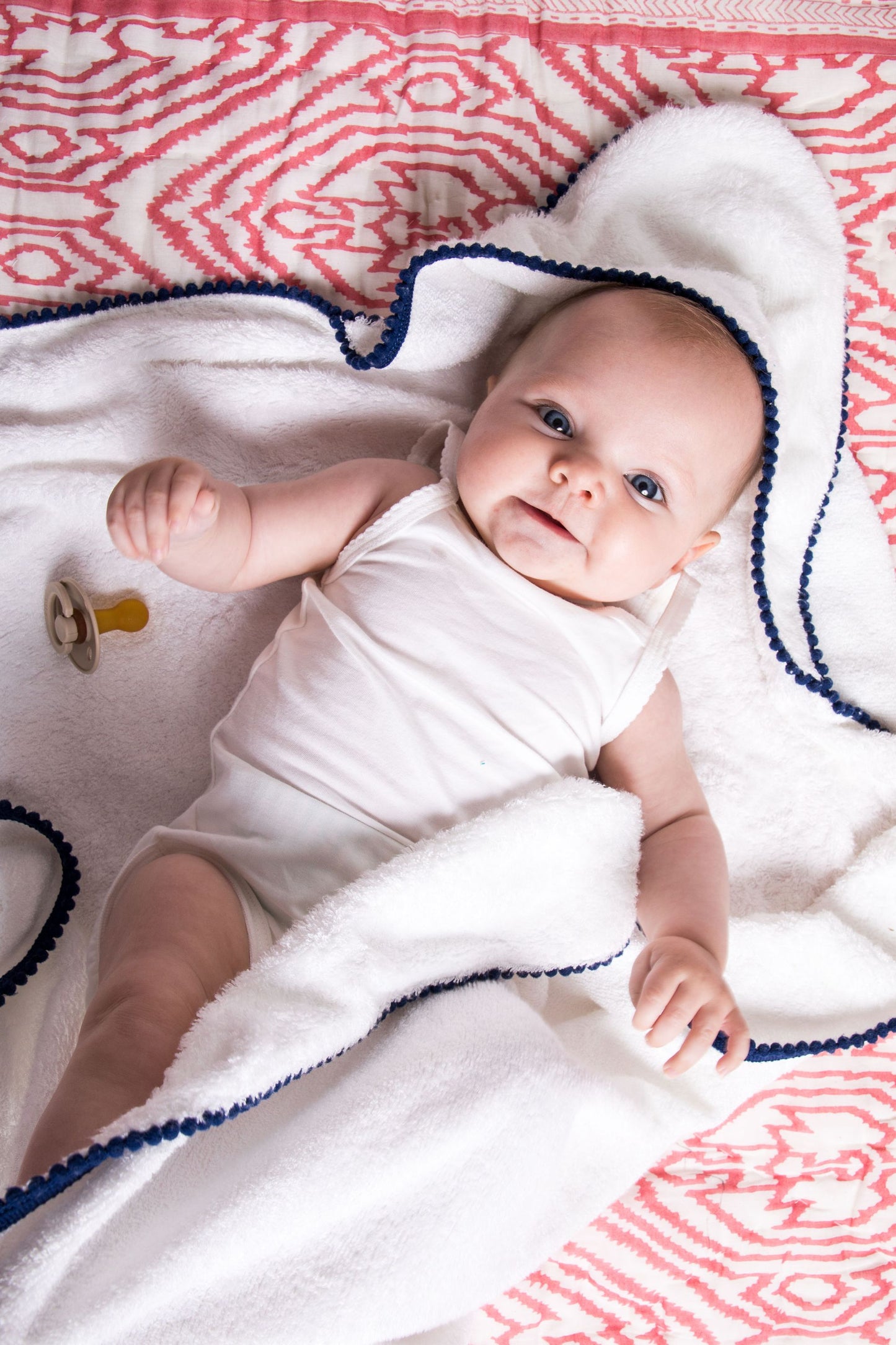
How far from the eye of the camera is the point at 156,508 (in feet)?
3.32

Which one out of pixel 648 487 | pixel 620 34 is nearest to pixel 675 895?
pixel 648 487

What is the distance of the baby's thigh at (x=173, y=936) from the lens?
1020mm

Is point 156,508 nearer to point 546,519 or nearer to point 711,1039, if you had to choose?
point 546,519

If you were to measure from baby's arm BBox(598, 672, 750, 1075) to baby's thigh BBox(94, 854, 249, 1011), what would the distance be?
0.43 meters

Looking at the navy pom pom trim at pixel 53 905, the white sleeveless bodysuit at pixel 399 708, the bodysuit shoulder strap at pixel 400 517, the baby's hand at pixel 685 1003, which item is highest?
the bodysuit shoulder strap at pixel 400 517

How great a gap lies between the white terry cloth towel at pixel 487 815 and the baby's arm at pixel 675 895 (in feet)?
0.18

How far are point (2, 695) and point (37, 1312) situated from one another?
2.27 feet

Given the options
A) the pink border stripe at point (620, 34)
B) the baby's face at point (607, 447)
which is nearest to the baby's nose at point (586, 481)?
the baby's face at point (607, 447)

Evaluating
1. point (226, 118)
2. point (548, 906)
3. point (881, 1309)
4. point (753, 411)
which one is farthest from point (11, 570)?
point (881, 1309)

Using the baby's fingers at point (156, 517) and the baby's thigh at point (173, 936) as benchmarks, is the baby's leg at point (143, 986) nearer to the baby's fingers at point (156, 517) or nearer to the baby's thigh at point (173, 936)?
the baby's thigh at point (173, 936)

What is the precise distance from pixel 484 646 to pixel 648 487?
0.86 ft

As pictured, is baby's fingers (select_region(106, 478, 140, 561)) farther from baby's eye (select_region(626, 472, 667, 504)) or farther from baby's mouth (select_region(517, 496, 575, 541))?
baby's eye (select_region(626, 472, 667, 504))

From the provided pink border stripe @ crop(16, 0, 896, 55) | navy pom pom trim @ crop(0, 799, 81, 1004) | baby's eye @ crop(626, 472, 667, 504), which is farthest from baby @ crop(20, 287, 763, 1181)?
pink border stripe @ crop(16, 0, 896, 55)

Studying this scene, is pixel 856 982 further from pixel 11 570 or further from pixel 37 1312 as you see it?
pixel 11 570
